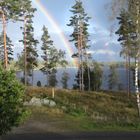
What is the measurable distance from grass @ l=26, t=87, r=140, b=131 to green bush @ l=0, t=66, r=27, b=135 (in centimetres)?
1452

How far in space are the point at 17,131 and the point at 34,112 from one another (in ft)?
36.0

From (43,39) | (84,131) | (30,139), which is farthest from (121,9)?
(43,39)

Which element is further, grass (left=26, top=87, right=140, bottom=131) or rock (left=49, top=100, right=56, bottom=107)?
rock (left=49, top=100, right=56, bottom=107)

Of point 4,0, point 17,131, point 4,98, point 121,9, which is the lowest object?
point 17,131

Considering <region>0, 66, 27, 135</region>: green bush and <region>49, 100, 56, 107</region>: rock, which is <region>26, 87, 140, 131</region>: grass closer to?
<region>49, 100, 56, 107</region>: rock

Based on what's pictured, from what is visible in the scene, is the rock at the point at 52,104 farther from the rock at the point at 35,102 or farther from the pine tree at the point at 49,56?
the pine tree at the point at 49,56

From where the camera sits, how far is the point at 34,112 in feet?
143

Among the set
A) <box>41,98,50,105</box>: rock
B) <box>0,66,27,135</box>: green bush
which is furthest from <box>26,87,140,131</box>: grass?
<box>0,66,27,135</box>: green bush

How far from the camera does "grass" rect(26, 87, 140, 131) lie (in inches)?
1386

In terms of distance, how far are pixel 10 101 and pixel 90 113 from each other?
89.4ft

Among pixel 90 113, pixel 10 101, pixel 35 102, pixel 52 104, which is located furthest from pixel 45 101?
pixel 10 101

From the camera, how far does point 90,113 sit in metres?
45.5

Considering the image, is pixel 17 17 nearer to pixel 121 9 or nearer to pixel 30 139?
pixel 121 9

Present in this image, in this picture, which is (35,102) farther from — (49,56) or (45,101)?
(49,56)
